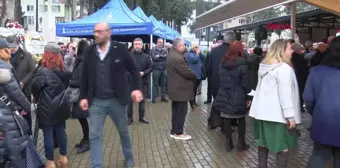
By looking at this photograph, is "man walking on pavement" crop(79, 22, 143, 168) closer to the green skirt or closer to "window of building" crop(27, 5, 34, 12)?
the green skirt

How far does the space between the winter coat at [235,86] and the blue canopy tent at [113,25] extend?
595 cm

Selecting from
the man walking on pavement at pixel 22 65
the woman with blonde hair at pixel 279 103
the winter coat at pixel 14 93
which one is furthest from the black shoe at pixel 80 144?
the woman with blonde hair at pixel 279 103

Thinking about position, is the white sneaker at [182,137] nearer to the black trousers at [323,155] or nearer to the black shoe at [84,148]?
the black shoe at [84,148]

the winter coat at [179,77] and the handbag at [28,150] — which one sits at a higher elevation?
the winter coat at [179,77]

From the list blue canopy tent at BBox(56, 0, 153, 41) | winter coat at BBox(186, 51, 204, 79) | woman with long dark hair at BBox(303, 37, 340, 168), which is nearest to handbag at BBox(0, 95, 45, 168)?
woman with long dark hair at BBox(303, 37, 340, 168)

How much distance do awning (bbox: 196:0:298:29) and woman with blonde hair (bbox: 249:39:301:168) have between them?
3.73 feet

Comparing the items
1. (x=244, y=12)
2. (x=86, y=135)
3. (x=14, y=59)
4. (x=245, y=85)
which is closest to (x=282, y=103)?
(x=245, y=85)

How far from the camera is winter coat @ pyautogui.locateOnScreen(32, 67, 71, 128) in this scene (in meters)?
5.21

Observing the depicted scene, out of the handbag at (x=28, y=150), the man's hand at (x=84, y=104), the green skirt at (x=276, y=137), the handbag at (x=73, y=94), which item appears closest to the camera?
the handbag at (x=28, y=150)

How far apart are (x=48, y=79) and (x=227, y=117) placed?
273cm

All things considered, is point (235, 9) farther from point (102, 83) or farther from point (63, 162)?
point (63, 162)

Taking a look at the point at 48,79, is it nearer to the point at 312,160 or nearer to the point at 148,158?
the point at 148,158

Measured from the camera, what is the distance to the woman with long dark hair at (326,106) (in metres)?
4.12

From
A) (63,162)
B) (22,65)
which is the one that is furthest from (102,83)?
(22,65)
